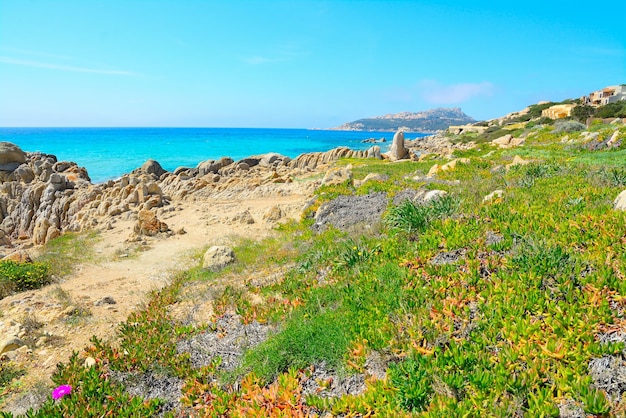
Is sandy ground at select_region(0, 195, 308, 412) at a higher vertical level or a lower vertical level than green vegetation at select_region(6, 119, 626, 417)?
lower

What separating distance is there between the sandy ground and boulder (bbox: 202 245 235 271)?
1.39 metres

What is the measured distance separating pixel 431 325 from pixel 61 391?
5.13m

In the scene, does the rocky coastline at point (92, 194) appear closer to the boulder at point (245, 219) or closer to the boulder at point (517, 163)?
the boulder at point (245, 219)

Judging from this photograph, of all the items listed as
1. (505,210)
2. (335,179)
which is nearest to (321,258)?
(505,210)

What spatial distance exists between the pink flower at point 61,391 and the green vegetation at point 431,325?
15 cm

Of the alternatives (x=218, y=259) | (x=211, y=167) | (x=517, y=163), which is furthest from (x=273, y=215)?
(x=211, y=167)

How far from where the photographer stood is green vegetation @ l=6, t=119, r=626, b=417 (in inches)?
152

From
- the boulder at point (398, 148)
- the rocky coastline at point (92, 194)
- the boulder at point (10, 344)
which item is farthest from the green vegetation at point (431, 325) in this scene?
the boulder at point (398, 148)

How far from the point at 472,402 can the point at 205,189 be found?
28.9m

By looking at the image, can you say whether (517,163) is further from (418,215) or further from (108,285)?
(108,285)

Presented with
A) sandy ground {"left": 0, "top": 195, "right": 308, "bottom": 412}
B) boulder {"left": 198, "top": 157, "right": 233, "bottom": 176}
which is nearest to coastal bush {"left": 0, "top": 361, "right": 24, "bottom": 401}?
sandy ground {"left": 0, "top": 195, "right": 308, "bottom": 412}

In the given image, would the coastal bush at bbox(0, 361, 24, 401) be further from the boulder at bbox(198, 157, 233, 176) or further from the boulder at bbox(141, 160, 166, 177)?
the boulder at bbox(141, 160, 166, 177)

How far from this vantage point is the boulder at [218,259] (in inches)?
446

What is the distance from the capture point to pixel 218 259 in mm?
11516
